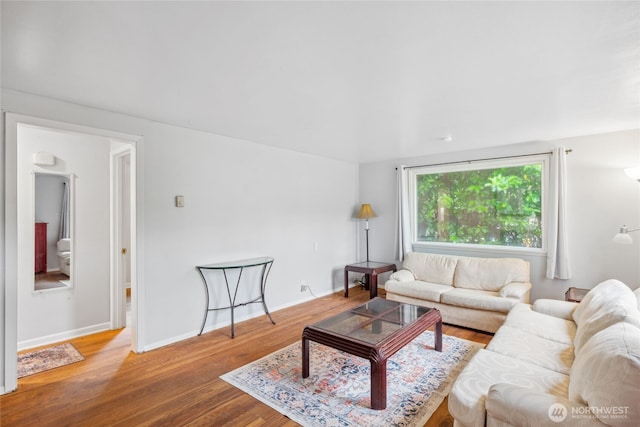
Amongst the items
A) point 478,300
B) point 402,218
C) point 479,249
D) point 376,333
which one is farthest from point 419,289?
point 376,333

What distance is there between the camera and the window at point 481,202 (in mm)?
4172

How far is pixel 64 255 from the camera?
3486 mm

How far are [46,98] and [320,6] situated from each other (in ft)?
7.91

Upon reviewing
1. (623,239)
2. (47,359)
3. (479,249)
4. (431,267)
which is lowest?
(47,359)

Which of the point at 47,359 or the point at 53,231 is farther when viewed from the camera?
the point at 53,231

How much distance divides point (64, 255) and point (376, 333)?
351cm

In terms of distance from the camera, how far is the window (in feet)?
13.7

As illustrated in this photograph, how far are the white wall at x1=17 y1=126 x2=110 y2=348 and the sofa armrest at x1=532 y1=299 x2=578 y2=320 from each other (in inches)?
185

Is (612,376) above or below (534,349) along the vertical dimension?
above

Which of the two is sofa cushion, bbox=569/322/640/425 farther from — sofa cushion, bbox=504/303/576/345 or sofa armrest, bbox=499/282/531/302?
sofa armrest, bbox=499/282/531/302

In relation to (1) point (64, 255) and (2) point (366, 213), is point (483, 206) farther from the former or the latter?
(1) point (64, 255)

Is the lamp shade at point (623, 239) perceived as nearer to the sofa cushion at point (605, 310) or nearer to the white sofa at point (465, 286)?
the sofa cushion at point (605, 310)

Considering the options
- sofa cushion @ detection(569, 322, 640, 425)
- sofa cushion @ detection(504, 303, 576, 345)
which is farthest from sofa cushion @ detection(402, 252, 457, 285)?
sofa cushion @ detection(569, 322, 640, 425)

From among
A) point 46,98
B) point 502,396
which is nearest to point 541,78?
point 502,396
